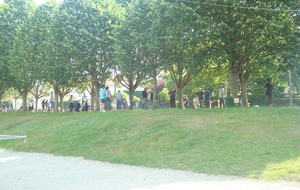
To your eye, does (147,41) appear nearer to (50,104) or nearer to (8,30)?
(50,104)

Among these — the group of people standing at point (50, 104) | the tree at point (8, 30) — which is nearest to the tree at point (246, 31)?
the group of people standing at point (50, 104)

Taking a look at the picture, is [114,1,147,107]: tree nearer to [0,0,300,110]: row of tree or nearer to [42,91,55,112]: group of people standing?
[0,0,300,110]: row of tree

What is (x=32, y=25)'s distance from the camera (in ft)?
109

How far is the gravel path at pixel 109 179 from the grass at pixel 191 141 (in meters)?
0.65

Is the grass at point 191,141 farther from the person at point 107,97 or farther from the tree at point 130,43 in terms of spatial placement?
the tree at point 130,43

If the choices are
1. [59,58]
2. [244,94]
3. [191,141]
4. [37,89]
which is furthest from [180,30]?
[37,89]

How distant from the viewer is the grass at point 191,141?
31.6 ft

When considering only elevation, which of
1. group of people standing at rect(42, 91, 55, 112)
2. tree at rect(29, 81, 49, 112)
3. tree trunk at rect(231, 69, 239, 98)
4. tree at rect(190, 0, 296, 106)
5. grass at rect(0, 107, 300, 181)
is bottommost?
grass at rect(0, 107, 300, 181)

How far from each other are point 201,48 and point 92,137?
30.9ft

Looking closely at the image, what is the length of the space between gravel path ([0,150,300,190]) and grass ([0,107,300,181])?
0.65 m

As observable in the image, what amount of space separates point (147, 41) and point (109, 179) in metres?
18.4

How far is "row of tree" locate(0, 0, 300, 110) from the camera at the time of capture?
1962 cm

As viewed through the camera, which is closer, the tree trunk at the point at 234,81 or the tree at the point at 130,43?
the tree trunk at the point at 234,81

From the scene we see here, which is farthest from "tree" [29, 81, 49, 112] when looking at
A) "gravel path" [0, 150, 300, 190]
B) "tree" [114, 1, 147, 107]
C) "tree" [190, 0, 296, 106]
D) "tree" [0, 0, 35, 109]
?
"gravel path" [0, 150, 300, 190]
